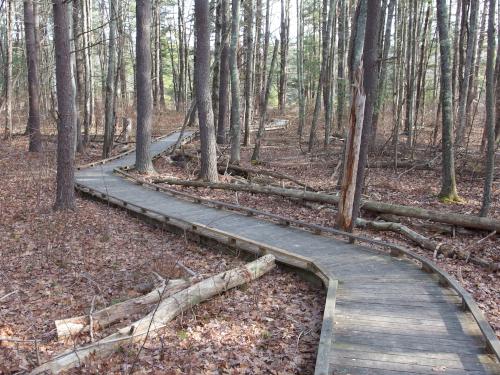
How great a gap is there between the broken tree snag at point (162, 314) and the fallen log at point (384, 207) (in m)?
Answer: 4.02

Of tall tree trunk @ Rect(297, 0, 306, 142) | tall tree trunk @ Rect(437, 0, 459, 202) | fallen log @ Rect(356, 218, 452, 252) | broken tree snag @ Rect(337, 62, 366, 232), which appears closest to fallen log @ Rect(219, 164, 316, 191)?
fallen log @ Rect(356, 218, 452, 252)

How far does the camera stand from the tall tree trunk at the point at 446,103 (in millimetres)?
11531

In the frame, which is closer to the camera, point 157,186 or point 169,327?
point 169,327

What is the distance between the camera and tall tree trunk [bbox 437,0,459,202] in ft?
37.8

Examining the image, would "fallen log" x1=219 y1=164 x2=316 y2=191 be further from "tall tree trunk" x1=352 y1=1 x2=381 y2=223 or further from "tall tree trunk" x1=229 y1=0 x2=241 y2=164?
"tall tree trunk" x1=352 y1=1 x2=381 y2=223

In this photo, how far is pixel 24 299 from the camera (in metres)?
6.98

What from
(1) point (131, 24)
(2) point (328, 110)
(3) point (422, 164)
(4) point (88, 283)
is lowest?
(4) point (88, 283)

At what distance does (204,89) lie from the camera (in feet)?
49.8

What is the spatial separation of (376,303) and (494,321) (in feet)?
5.21

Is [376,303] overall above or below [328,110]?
below

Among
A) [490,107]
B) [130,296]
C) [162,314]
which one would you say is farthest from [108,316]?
[490,107]

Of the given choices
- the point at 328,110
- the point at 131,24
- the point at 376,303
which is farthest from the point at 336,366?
the point at 131,24

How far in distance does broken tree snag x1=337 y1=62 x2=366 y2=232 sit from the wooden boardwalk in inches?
26.7

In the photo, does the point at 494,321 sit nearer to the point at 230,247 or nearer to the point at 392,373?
the point at 392,373
